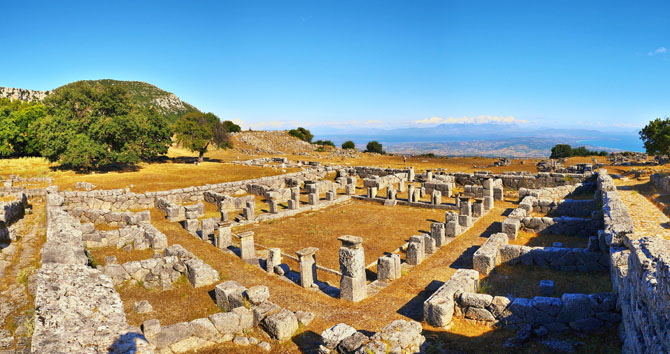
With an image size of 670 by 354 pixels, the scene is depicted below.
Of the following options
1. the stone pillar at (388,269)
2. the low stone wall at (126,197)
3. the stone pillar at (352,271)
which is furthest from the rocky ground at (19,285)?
the stone pillar at (388,269)

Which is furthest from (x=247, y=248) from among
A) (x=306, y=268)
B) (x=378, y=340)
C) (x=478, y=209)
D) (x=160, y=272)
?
(x=478, y=209)

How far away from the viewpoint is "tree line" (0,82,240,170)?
32469 mm

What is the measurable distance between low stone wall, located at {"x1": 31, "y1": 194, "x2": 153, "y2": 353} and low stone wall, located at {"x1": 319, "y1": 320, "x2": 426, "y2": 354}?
3284 millimetres

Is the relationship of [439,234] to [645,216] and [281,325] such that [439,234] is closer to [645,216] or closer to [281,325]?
[645,216]

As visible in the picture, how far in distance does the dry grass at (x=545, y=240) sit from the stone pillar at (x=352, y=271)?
8.11 meters

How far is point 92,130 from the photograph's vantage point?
111 feet

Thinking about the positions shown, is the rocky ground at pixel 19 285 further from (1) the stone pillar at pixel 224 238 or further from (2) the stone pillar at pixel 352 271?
(2) the stone pillar at pixel 352 271

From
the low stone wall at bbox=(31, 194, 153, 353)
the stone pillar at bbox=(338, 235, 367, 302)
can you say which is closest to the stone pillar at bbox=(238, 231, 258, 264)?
the stone pillar at bbox=(338, 235, 367, 302)

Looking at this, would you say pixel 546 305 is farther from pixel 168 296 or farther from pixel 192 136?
pixel 192 136

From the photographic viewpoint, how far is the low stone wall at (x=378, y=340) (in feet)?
22.6

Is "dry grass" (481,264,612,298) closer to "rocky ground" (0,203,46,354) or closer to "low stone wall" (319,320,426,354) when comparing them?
"low stone wall" (319,320,426,354)

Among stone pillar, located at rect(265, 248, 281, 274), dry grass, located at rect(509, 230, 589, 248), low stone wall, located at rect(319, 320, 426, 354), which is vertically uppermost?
low stone wall, located at rect(319, 320, 426, 354)

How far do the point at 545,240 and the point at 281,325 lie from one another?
12418 millimetres

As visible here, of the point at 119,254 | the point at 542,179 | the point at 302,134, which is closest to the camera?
the point at 119,254
